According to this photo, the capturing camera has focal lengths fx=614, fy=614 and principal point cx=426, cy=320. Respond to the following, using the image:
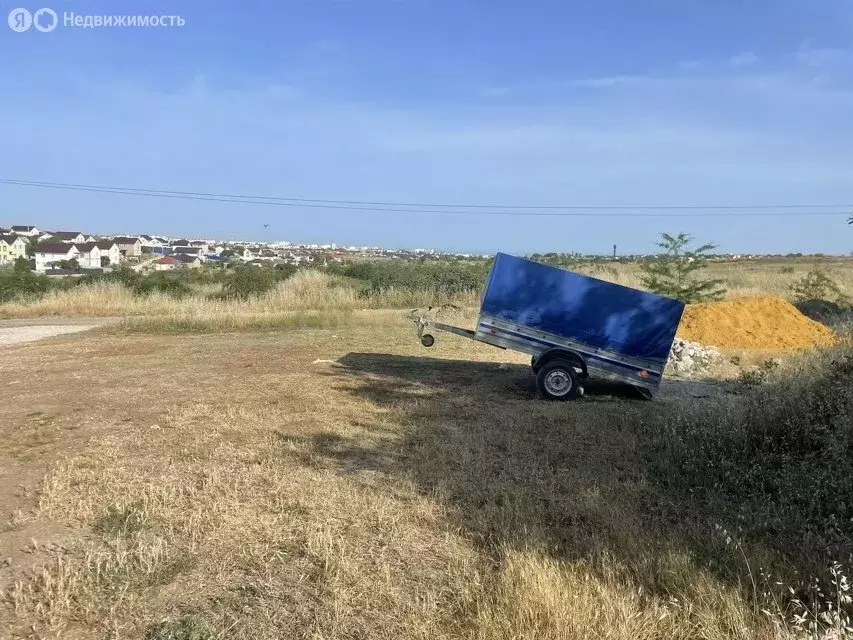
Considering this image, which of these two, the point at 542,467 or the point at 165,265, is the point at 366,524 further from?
the point at 165,265

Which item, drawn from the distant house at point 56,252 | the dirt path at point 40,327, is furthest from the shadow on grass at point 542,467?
the distant house at point 56,252

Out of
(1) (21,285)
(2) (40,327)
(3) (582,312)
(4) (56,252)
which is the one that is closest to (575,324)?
(3) (582,312)

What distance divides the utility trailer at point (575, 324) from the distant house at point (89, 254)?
66212 mm

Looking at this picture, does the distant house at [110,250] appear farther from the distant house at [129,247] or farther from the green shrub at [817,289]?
the green shrub at [817,289]

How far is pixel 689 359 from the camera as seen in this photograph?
13172 millimetres

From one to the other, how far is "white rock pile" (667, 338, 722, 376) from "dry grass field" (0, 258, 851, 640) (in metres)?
3.10

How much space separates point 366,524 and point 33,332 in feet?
62.1

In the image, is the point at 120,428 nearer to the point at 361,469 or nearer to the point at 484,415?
the point at 361,469

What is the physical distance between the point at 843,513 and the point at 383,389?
7.04 meters

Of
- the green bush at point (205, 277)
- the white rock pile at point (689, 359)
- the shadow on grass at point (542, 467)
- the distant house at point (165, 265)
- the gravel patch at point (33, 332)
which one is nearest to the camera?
the shadow on grass at point (542, 467)

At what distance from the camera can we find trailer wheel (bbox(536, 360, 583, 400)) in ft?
31.9

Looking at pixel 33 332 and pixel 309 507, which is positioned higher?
pixel 309 507

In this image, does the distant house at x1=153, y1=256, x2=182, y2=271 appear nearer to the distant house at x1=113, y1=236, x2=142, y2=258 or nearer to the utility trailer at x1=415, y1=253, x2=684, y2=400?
the distant house at x1=113, y1=236, x2=142, y2=258

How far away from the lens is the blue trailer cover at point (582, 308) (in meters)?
9.64
